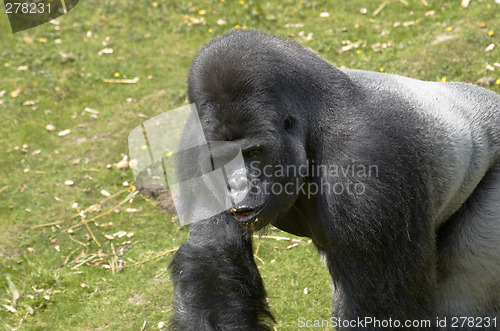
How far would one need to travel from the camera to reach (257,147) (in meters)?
3.42

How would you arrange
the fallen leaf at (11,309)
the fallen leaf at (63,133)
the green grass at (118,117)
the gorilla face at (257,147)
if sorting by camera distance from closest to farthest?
the gorilla face at (257,147) < the fallen leaf at (11,309) < the green grass at (118,117) < the fallen leaf at (63,133)

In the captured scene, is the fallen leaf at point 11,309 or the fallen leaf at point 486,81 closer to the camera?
the fallen leaf at point 11,309

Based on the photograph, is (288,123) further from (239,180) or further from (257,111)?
(239,180)

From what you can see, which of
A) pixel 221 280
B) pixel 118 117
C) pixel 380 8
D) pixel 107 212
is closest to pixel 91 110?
pixel 118 117

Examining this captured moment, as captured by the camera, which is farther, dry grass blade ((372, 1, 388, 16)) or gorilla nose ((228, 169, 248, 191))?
dry grass blade ((372, 1, 388, 16))

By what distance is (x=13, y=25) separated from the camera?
9.50 metres

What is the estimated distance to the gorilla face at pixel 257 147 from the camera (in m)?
3.41

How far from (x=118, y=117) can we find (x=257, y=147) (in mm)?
4610

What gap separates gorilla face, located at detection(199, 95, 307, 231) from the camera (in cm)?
341

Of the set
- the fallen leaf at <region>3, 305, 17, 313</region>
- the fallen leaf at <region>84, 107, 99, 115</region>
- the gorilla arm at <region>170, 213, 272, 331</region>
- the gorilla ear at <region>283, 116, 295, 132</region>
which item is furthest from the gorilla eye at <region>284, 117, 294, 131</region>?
the fallen leaf at <region>84, 107, 99, 115</region>

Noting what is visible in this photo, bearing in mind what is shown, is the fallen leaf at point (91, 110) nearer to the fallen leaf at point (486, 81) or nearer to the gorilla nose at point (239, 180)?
the fallen leaf at point (486, 81)

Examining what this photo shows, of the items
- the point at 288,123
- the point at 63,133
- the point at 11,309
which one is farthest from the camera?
the point at 63,133

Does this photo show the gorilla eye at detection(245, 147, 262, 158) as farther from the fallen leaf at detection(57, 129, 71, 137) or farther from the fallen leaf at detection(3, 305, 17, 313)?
the fallen leaf at detection(57, 129, 71, 137)

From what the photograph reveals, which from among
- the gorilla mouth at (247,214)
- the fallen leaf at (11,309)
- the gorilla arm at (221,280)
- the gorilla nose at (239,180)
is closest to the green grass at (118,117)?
the fallen leaf at (11,309)
